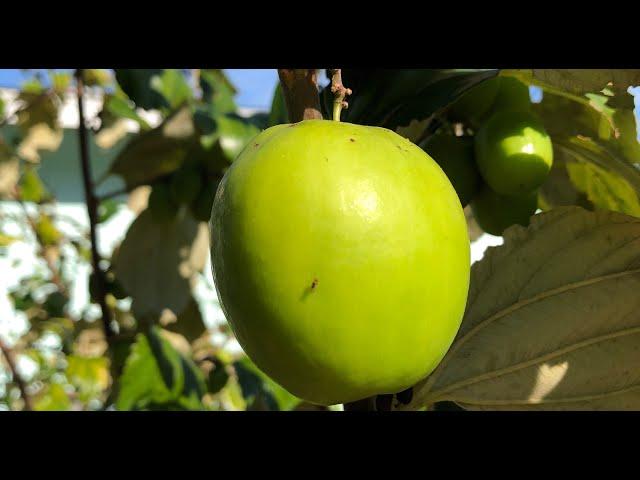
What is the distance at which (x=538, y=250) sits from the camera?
620 millimetres

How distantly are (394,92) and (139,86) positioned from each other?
656 mm

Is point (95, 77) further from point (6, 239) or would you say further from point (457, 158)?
point (457, 158)

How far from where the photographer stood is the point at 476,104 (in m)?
0.71

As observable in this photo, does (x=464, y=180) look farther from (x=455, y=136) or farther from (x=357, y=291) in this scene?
(x=357, y=291)

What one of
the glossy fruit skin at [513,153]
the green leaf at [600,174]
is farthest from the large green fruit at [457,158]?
the green leaf at [600,174]

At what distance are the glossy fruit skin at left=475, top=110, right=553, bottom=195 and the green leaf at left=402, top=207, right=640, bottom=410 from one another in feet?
0.18

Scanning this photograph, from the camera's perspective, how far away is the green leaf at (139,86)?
1.15 meters

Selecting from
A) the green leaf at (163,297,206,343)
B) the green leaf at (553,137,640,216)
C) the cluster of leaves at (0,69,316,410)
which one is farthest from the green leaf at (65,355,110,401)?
the green leaf at (553,137,640,216)

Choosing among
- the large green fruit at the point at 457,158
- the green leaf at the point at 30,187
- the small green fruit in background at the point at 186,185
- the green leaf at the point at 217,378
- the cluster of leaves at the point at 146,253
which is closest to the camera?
the large green fruit at the point at 457,158

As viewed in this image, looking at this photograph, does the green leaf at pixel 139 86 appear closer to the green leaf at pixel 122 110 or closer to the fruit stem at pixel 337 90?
the green leaf at pixel 122 110

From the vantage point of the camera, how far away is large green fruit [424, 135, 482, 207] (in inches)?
26.8

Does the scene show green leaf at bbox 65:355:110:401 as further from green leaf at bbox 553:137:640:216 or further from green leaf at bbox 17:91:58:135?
green leaf at bbox 553:137:640:216

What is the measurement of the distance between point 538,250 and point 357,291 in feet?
0.85

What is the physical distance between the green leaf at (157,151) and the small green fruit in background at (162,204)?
43 millimetres
